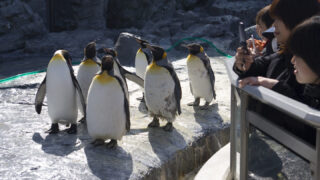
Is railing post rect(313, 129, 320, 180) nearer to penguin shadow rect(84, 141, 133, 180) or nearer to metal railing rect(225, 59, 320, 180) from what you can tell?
metal railing rect(225, 59, 320, 180)

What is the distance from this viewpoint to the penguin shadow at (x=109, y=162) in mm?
2805

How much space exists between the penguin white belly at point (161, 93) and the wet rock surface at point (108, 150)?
17cm

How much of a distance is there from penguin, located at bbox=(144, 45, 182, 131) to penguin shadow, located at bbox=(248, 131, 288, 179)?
190 cm

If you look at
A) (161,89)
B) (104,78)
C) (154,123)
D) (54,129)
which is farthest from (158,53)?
(54,129)

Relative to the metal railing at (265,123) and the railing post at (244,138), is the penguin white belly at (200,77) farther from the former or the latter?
the railing post at (244,138)

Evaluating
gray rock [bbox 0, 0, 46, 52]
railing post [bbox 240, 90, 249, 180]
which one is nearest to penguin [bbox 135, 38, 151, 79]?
railing post [bbox 240, 90, 249, 180]

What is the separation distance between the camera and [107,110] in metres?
3.21

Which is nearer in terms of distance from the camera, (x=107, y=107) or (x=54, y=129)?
(x=107, y=107)

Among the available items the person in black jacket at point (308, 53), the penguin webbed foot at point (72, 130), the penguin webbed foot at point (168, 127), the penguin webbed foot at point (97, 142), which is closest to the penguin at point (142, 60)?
the penguin webbed foot at point (168, 127)

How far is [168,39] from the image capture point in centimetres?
1186

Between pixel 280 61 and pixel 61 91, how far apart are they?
2.15 metres

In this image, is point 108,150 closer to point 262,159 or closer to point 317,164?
point 262,159

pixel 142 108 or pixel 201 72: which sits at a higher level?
pixel 201 72

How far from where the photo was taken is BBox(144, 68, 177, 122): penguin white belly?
3.72 meters
